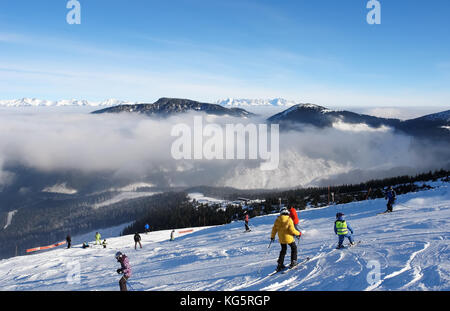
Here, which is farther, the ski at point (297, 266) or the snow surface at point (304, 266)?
the ski at point (297, 266)

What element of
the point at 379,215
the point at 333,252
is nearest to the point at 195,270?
the point at 333,252

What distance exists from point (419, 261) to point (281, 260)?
479 centimetres

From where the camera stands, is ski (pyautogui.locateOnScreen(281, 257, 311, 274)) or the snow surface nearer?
the snow surface

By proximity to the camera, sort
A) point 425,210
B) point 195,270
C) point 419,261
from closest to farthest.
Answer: point 419,261
point 195,270
point 425,210

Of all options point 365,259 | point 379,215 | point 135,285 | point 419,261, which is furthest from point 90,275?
point 379,215

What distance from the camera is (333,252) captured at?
12.5m

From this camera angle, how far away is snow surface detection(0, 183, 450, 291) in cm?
884

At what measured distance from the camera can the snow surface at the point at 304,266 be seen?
8.84m

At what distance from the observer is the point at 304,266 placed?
10758mm
